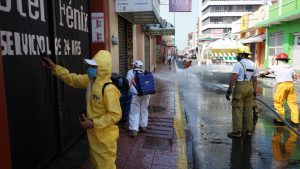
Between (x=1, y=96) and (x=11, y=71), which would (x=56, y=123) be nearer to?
(x=11, y=71)

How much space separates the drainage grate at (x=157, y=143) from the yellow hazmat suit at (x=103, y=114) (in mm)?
2239

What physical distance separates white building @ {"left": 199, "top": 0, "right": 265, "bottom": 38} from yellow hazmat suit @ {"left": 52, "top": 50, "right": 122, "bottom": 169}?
267 ft

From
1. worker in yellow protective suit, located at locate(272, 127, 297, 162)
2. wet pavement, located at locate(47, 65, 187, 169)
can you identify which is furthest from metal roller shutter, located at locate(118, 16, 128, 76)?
worker in yellow protective suit, located at locate(272, 127, 297, 162)

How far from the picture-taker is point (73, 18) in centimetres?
554

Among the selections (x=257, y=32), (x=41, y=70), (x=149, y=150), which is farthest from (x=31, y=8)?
(x=257, y=32)

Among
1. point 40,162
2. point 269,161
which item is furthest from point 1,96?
point 269,161

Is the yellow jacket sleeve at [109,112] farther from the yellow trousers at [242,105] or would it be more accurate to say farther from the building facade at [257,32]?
the building facade at [257,32]

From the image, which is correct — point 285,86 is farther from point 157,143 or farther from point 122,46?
point 122,46

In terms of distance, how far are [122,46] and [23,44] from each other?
6.94 meters

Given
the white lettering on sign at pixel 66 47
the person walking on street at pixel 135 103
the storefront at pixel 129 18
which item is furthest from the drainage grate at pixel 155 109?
the white lettering on sign at pixel 66 47

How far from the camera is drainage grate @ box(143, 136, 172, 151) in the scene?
568 cm

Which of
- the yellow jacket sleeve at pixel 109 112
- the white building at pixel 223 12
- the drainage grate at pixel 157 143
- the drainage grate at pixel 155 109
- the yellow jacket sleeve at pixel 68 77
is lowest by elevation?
the drainage grate at pixel 157 143

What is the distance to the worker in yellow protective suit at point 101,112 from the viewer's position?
3.29 metres

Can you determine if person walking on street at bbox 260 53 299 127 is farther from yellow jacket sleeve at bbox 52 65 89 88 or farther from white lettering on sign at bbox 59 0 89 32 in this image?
yellow jacket sleeve at bbox 52 65 89 88
